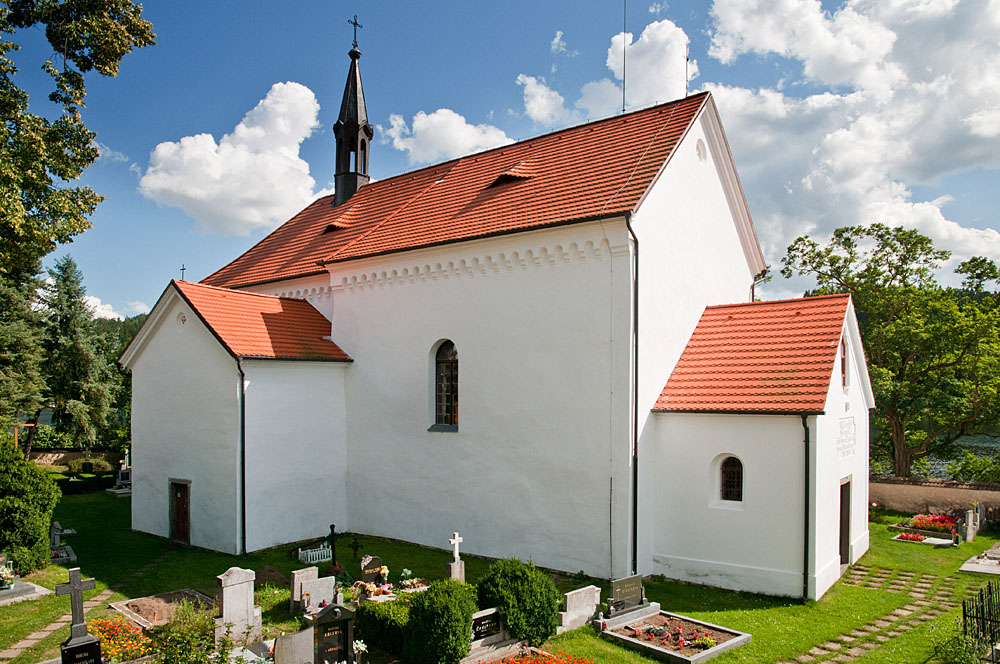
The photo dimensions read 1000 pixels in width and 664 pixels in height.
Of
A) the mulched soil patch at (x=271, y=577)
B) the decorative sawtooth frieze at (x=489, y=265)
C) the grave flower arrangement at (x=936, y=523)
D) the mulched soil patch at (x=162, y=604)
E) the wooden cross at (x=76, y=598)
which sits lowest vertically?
the grave flower arrangement at (x=936, y=523)

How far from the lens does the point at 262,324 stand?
16578 millimetres

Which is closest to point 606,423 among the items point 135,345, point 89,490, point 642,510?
point 642,510

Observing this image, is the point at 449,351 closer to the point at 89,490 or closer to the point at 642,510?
the point at 642,510

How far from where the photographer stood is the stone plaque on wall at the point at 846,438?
13.2 m

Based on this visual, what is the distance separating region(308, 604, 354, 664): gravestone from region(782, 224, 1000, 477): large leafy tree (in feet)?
72.5

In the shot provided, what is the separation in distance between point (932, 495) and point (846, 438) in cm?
820

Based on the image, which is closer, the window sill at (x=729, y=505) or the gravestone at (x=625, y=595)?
the gravestone at (x=625, y=595)

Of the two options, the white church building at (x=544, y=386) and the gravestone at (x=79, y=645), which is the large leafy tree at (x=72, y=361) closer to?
the white church building at (x=544, y=386)

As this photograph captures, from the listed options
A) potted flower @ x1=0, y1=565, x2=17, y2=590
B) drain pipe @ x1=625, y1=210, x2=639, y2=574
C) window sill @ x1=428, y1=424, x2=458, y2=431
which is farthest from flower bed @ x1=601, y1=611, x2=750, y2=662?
potted flower @ x1=0, y1=565, x2=17, y2=590

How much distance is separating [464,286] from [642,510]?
241 inches

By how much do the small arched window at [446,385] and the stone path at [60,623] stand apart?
272 inches

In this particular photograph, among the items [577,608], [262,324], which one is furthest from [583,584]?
[262,324]

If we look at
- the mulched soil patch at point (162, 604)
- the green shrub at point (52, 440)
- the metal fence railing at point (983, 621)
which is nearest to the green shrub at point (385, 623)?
the mulched soil patch at point (162, 604)

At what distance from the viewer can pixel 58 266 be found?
112ft
